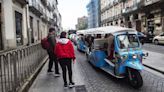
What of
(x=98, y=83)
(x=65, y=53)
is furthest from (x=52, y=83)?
(x=98, y=83)

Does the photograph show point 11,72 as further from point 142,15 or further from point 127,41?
point 142,15

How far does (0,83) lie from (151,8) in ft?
107

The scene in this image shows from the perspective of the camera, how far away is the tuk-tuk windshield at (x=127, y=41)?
7.79m

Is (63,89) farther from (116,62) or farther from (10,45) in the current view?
(10,45)

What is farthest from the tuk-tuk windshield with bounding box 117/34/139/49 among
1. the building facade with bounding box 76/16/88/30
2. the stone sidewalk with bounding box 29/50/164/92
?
the building facade with bounding box 76/16/88/30

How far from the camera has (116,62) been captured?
752cm

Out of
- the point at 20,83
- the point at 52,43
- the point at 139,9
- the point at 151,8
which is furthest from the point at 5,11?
the point at 139,9

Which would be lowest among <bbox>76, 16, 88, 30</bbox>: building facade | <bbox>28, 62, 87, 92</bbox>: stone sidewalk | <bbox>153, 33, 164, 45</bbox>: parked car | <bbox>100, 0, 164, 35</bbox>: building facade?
<bbox>28, 62, 87, 92</bbox>: stone sidewalk

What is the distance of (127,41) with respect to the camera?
788 cm

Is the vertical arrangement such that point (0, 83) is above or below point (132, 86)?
above

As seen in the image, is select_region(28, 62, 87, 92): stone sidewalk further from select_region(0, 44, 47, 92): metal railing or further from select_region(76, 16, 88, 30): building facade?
select_region(76, 16, 88, 30): building facade

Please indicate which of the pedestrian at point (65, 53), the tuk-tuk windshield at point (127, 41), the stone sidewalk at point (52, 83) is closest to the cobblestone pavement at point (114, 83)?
the stone sidewalk at point (52, 83)

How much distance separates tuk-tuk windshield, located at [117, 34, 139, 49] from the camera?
25.6ft

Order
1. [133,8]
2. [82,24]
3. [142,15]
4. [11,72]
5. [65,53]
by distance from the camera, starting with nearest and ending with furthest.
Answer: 1. [11,72]
2. [65,53]
3. [142,15]
4. [133,8]
5. [82,24]
